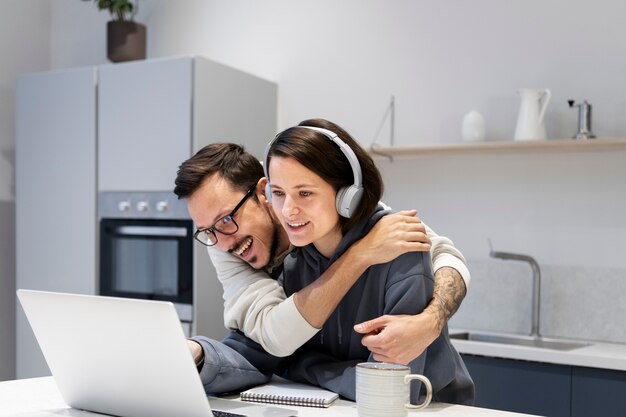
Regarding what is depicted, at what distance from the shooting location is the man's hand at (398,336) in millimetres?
1506

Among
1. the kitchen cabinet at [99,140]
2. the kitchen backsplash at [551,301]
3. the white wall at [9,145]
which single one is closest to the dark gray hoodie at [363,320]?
the kitchen backsplash at [551,301]

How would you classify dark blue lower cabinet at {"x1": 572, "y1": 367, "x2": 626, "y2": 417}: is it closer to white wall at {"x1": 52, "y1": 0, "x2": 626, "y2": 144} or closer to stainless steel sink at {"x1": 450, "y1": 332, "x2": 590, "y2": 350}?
stainless steel sink at {"x1": 450, "y1": 332, "x2": 590, "y2": 350}

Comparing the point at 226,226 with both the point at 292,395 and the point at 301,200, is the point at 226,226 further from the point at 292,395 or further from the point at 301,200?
the point at 292,395

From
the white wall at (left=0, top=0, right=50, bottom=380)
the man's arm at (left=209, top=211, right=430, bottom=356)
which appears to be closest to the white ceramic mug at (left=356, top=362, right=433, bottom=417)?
the man's arm at (left=209, top=211, right=430, bottom=356)

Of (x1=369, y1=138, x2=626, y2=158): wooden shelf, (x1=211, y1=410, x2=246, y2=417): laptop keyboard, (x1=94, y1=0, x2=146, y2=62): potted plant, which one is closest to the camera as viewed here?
(x1=211, y1=410, x2=246, y2=417): laptop keyboard

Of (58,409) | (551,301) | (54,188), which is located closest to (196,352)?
(58,409)

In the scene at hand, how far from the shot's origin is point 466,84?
3484 mm

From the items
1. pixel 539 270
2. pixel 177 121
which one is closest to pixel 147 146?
pixel 177 121

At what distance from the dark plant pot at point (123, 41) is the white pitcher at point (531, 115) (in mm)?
2046

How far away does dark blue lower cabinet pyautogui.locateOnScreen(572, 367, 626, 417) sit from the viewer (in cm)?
265

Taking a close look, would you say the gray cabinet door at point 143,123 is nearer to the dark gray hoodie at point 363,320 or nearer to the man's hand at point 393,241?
the dark gray hoodie at point 363,320

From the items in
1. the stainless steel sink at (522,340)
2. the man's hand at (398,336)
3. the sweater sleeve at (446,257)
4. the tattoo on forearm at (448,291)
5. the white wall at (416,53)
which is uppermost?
the white wall at (416,53)

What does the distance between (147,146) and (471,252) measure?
154cm

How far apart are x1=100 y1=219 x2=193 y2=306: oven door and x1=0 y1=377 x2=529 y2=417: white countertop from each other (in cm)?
179
